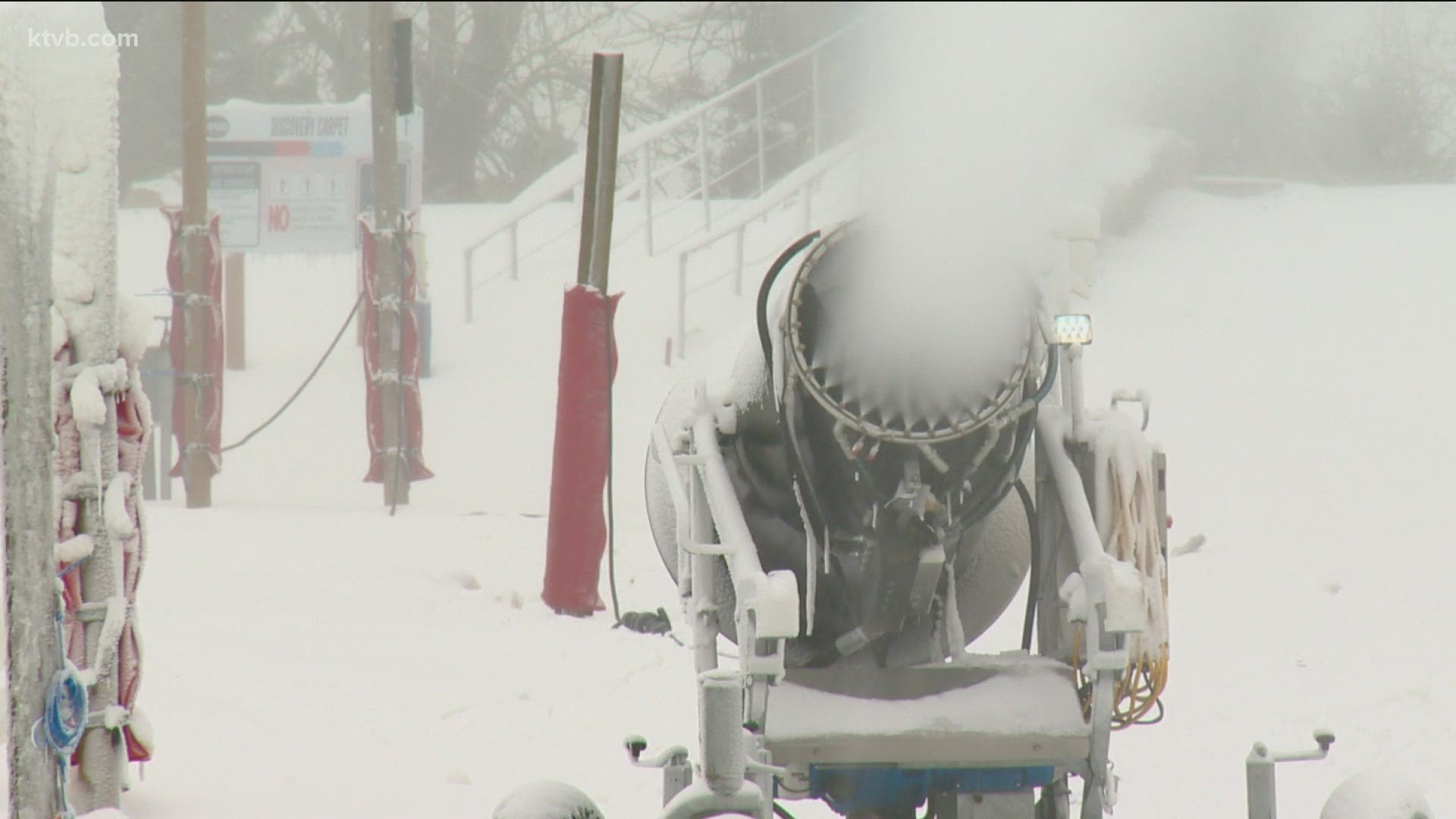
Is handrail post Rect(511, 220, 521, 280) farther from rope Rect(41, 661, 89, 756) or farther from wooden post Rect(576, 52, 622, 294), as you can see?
rope Rect(41, 661, 89, 756)

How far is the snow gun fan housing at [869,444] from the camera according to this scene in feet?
13.4

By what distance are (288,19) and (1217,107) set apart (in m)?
27.7

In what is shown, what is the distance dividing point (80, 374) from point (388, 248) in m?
8.20

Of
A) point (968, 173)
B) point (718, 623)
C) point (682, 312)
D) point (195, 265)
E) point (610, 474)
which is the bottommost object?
point (718, 623)

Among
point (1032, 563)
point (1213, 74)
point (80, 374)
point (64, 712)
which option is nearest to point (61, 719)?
point (64, 712)

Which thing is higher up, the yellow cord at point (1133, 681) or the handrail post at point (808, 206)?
the handrail post at point (808, 206)

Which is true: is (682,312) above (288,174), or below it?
below

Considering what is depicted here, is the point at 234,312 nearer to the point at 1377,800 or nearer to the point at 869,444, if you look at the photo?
the point at 869,444

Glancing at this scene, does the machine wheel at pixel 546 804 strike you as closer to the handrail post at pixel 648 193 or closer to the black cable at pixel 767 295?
the black cable at pixel 767 295

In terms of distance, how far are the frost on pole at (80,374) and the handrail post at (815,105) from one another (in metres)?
11.8

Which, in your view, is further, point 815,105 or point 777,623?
point 815,105
